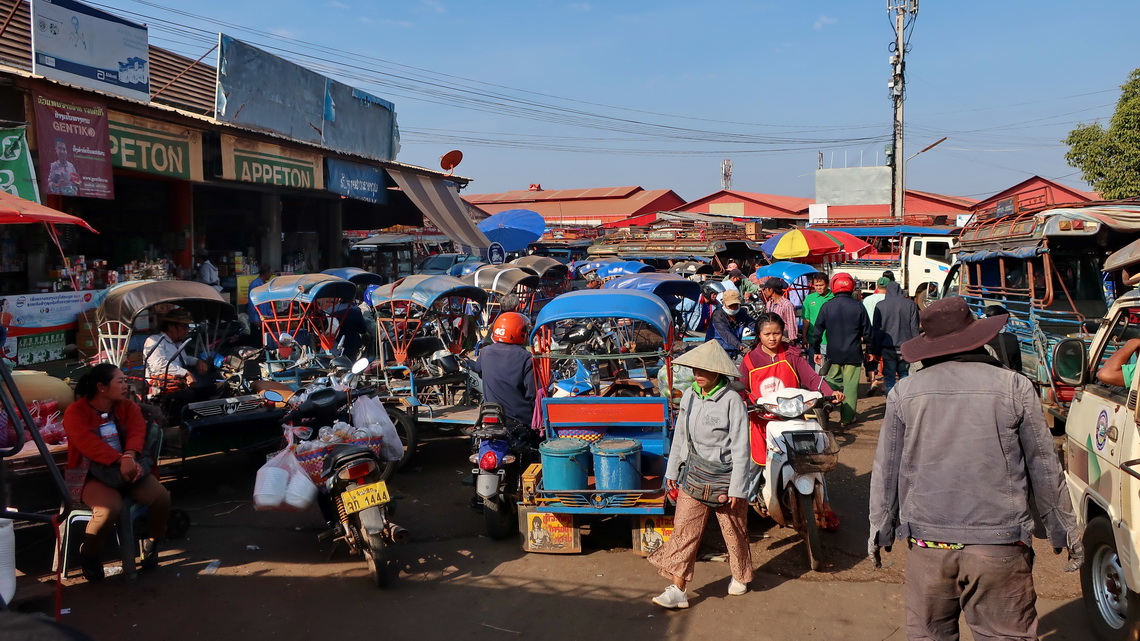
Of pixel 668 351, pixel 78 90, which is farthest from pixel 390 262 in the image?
pixel 668 351

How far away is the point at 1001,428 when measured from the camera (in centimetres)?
295

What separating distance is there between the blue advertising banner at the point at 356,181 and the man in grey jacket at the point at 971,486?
1529 cm

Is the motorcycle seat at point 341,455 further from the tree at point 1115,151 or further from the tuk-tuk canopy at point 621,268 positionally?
the tree at point 1115,151

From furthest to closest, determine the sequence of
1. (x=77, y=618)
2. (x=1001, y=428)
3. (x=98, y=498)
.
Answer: (x=98, y=498) < (x=77, y=618) < (x=1001, y=428)

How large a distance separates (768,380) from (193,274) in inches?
482

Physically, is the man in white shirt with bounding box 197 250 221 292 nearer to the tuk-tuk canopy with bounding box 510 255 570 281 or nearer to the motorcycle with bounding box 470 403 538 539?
the tuk-tuk canopy with bounding box 510 255 570 281

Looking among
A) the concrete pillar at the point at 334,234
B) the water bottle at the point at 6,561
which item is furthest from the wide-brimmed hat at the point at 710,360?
the concrete pillar at the point at 334,234

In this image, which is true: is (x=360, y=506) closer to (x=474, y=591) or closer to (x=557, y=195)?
(x=474, y=591)

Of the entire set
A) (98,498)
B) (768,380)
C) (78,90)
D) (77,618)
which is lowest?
(77,618)

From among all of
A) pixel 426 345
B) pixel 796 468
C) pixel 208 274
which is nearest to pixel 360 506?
pixel 796 468

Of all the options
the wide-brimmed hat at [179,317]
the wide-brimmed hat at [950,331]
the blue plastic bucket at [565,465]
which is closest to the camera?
the wide-brimmed hat at [950,331]

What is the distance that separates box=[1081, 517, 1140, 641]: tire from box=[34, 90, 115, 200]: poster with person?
36.3 ft

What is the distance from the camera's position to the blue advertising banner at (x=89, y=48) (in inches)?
409

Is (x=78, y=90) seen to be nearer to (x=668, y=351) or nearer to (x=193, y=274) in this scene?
(x=193, y=274)
